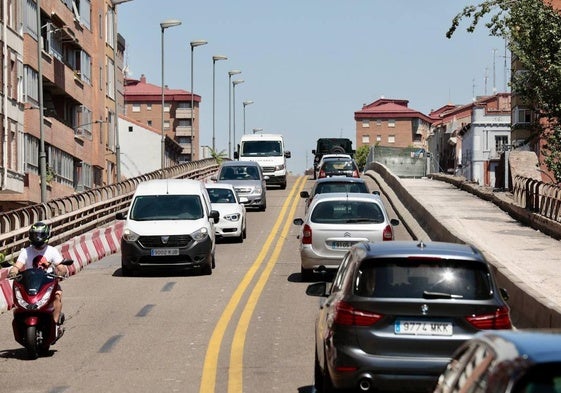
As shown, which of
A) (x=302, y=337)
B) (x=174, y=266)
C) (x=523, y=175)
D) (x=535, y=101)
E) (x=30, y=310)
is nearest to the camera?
(x=30, y=310)

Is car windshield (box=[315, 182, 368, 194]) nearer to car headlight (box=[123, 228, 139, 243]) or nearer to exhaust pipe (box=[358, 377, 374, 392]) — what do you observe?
car headlight (box=[123, 228, 139, 243])

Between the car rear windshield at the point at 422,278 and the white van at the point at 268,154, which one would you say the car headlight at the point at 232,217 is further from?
the white van at the point at 268,154

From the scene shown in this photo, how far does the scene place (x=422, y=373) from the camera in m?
9.89

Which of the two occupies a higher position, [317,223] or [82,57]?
[82,57]

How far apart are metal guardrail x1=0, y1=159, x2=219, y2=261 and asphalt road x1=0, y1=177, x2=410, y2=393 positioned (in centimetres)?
161

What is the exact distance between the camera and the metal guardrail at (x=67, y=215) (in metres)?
26.3

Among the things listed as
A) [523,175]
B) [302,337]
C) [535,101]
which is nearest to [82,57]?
[523,175]

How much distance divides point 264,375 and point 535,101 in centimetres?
2473

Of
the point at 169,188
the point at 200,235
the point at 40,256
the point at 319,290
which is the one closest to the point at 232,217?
the point at 169,188

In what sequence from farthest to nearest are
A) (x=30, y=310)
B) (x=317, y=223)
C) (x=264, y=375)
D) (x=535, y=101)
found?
(x=535, y=101) < (x=317, y=223) < (x=30, y=310) < (x=264, y=375)

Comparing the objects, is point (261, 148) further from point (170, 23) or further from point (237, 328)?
point (237, 328)

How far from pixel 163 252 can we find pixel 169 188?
8.04ft

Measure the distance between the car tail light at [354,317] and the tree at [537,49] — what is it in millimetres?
25467

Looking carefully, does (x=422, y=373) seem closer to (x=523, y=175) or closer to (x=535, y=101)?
(x=535, y=101)
